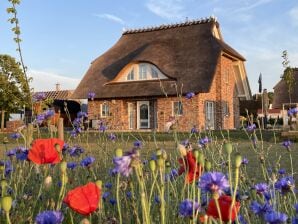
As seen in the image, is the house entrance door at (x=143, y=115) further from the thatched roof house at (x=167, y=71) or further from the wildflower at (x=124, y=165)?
the wildflower at (x=124, y=165)

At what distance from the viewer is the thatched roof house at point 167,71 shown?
22.2 metres

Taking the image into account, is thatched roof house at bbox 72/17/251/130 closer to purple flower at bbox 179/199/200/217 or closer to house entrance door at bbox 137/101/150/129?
house entrance door at bbox 137/101/150/129

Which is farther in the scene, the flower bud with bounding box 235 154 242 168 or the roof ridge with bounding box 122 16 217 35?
the roof ridge with bounding box 122 16 217 35

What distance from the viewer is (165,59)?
942 inches

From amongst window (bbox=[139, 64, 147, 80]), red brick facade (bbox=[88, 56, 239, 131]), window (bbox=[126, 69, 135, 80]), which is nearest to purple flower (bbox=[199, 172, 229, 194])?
red brick facade (bbox=[88, 56, 239, 131])

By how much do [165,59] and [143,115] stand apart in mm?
3196

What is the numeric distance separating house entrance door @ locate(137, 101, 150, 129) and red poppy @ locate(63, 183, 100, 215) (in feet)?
72.4

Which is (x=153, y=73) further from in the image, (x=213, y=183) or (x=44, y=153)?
(x=213, y=183)

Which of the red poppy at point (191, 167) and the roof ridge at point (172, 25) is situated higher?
the roof ridge at point (172, 25)

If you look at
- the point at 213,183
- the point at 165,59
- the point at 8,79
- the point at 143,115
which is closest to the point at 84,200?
the point at 213,183

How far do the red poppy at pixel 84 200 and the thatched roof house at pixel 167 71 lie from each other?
19710mm

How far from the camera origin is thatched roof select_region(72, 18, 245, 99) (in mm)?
22109

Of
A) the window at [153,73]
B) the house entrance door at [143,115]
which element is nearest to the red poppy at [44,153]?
the house entrance door at [143,115]

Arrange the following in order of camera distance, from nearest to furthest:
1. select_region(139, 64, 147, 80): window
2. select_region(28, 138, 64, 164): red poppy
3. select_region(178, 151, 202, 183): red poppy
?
select_region(178, 151, 202, 183): red poppy, select_region(28, 138, 64, 164): red poppy, select_region(139, 64, 147, 80): window
